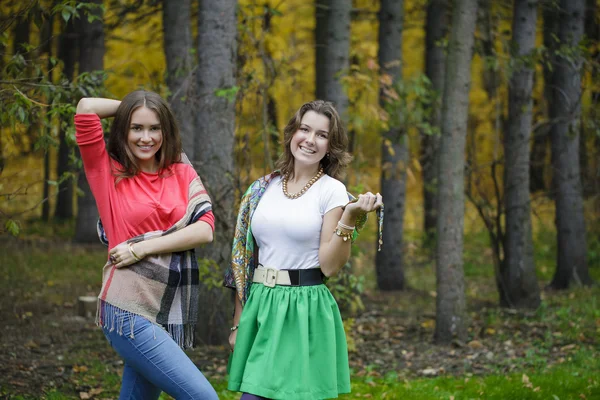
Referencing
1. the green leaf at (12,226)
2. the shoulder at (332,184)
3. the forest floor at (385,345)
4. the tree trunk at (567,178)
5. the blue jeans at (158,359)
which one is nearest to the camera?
the blue jeans at (158,359)

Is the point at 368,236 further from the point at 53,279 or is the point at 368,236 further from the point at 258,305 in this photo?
the point at 258,305

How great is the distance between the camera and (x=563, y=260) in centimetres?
1116

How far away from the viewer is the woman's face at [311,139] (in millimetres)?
3785

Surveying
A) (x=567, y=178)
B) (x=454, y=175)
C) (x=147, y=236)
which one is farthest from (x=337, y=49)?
(x=147, y=236)

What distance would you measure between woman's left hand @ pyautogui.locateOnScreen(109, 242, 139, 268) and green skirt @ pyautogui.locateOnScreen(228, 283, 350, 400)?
0.69 metres

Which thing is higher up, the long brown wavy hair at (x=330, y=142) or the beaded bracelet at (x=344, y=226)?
the long brown wavy hair at (x=330, y=142)

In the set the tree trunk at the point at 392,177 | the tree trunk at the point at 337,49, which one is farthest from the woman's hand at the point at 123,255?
the tree trunk at the point at 392,177

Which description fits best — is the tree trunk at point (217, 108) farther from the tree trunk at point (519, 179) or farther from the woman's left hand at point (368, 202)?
the tree trunk at point (519, 179)

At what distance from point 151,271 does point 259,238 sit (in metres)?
0.63

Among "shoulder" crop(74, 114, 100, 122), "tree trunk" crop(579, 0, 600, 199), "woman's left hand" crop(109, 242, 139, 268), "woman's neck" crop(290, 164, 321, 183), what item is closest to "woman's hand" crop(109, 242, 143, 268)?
"woman's left hand" crop(109, 242, 139, 268)

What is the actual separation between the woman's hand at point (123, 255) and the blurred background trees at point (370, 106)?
1418mm

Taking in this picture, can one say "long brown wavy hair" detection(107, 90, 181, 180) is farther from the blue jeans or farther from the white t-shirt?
the blue jeans

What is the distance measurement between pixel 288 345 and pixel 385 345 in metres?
4.46

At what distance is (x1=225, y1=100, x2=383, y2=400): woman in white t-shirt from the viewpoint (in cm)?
358
